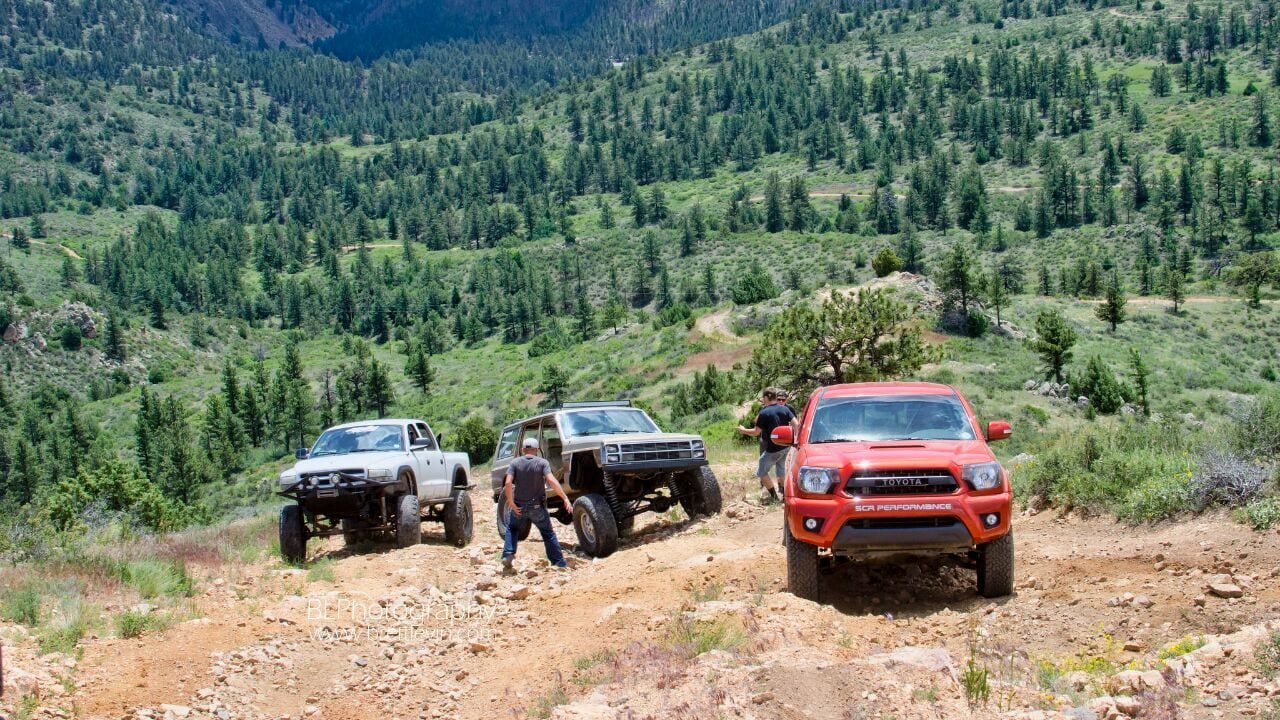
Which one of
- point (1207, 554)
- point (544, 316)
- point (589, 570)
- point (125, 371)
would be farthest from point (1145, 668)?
point (125, 371)

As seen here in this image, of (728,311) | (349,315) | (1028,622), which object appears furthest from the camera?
(349,315)

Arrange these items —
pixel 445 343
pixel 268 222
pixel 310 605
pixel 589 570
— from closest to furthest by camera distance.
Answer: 1. pixel 310 605
2. pixel 589 570
3. pixel 445 343
4. pixel 268 222

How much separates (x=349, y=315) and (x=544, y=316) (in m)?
36.9

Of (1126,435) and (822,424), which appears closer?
(822,424)

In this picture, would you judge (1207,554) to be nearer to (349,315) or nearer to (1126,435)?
(1126,435)

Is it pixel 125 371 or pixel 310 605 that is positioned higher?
pixel 310 605

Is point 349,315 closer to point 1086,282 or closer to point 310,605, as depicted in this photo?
point 1086,282

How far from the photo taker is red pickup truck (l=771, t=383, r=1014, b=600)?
25.1ft

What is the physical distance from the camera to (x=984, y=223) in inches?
4963

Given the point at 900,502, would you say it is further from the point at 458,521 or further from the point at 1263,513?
the point at 458,521

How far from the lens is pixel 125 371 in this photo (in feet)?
373

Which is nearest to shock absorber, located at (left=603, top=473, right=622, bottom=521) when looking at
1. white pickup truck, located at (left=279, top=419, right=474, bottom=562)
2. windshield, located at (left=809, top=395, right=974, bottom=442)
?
white pickup truck, located at (left=279, top=419, right=474, bottom=562)

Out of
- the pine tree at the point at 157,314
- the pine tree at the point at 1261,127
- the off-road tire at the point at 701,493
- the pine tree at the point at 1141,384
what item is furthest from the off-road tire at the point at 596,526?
the pine tree at the point at 1261,127

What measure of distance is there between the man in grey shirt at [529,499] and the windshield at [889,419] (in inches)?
162
